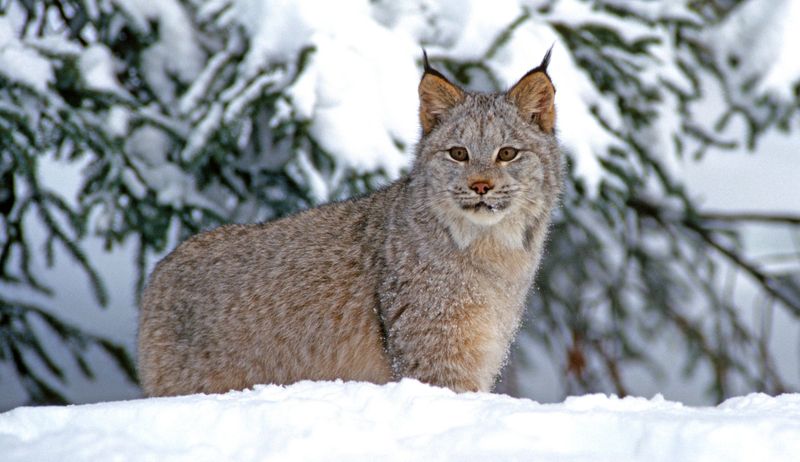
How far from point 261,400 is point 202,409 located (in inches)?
9.2

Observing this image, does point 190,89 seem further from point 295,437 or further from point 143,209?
point 295,437

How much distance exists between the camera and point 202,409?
9.11 ft

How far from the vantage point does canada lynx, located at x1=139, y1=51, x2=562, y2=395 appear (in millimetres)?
4133

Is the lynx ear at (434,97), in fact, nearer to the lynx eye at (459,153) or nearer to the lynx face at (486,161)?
the lynx face at (486,161)

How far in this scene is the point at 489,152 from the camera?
421 centimetres

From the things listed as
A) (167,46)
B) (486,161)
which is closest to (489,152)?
(486,161)

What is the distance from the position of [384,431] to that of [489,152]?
1815 mm

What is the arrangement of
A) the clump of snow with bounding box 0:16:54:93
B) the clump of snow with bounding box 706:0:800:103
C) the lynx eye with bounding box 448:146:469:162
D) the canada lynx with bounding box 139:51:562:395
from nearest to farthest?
the canada lynx with bounding box 139:51:562:395 < the lynx eye with bounding box 448:146:469:162 < the clump of snow with bounding box 0:16:54:93 < the clump of snow with bounding box 706:0:800:103

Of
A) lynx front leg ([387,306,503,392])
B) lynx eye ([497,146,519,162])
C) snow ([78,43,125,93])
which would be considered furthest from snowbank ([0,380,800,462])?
snow ([78,43,125,93])

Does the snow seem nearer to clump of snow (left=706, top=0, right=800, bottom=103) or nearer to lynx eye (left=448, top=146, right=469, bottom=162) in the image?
lynx eye (left=448, top=146, right=469, bottom=162)

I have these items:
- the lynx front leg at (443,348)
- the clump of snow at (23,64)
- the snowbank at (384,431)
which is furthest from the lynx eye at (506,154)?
the clump of snow at (23,64)

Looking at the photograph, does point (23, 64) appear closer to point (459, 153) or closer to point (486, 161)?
point (459, 153)

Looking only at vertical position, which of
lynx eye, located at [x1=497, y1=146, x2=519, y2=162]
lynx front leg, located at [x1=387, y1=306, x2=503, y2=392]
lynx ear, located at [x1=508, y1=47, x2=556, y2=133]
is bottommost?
lynx front leg, located at [x1=387, y1=306, x2=503, y2=392]

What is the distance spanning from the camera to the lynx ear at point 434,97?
4379 millimetres
